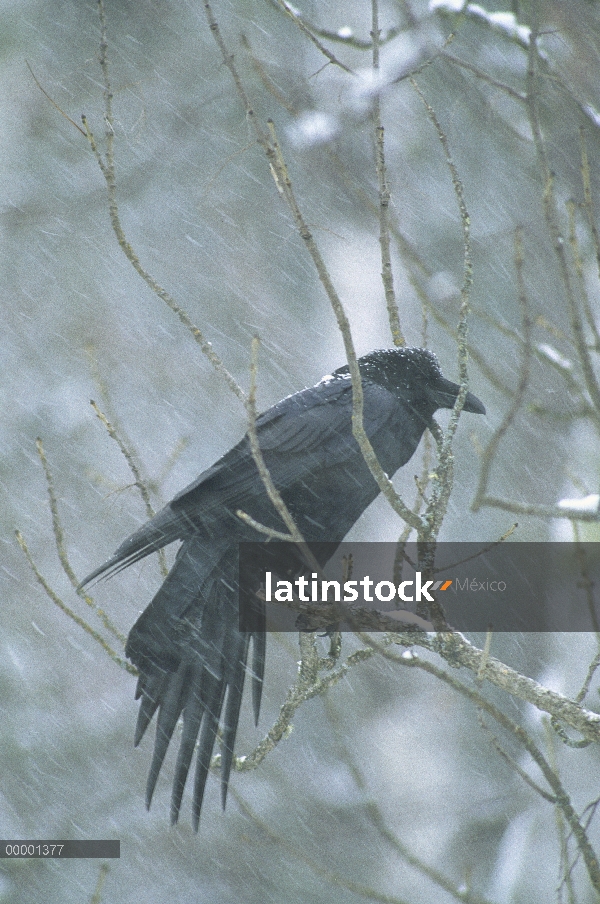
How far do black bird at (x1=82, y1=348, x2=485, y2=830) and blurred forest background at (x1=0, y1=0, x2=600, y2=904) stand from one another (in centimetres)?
100

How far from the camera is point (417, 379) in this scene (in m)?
2.76

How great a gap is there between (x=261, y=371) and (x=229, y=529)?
3272 millimetres

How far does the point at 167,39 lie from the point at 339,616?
6.02 m

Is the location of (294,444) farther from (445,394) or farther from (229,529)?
(445,394)

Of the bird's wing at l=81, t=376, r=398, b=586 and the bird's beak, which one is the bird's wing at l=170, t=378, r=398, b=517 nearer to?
the bird's wing at l=81, t=376, r=398, b=586

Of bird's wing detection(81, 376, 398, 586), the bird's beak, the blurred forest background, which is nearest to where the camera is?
bird's wing detection(81, 376, 398, 586)

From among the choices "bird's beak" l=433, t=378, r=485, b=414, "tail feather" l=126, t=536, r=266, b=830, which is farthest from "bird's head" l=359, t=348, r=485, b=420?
"tail feather" l=126, t=536, r=266, b=830

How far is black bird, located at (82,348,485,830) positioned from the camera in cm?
242

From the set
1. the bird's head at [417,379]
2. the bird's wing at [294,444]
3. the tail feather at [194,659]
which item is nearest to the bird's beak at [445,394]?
the bird's head at [417,379]

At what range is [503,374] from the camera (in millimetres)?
4863

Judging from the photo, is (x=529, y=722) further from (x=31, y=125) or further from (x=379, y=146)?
(x=31, y=125)

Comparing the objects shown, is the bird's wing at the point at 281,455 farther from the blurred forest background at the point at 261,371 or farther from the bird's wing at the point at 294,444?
the blurred forest background at the point at 261,371

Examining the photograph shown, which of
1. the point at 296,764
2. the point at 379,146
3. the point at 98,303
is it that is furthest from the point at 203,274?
the point at 379,146

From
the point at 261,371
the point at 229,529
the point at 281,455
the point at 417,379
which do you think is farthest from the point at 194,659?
the point at 261,371
